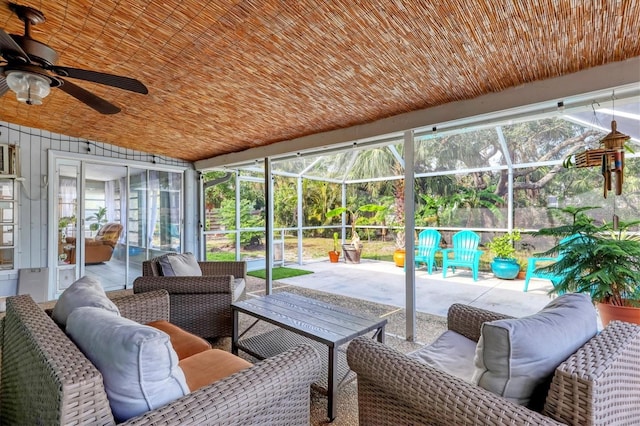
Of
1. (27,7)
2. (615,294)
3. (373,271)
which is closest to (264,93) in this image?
(27,7)

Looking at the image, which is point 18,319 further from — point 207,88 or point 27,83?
point 207,88

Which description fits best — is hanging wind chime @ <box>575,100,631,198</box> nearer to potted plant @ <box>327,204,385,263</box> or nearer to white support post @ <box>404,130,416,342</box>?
white support post @ <box>404,130,416,342</box>

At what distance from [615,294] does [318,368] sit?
297 cm

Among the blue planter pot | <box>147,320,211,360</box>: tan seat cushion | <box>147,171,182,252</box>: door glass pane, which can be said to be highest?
<box>147,171,182,252</box>: door glass pane

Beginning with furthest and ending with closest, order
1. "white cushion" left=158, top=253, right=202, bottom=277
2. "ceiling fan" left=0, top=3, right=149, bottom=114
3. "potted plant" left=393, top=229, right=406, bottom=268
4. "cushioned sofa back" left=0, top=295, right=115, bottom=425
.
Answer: "potted plant" left=393, top=229, right=406, bottom=268
"white cushion" left=158, top=253, right=202, bottom=277
"ceiling fan" left=0, top=3, right=149, bottom=114
"cushioned sofa back" left=0, top=295, right=115, bottom=425

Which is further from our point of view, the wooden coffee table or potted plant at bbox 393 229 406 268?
potted plant at bbox 393 229 406 268

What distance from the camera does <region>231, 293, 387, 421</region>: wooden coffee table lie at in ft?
6.82

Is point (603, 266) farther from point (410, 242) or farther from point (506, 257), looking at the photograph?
point (506, 257)

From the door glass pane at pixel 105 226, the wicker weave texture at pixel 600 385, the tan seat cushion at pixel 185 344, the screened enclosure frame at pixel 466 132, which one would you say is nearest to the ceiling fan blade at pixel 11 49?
the tan seat cushion at pixel 185 344

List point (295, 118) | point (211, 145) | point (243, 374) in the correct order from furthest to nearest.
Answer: point (211, 145), point (295, 118), point (243, 374)

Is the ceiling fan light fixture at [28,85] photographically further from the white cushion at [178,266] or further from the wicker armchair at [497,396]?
the wicker armchair at [497,396]

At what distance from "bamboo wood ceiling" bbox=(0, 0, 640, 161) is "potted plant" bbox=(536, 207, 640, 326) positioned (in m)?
1.56

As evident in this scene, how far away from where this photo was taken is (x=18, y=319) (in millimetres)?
1582

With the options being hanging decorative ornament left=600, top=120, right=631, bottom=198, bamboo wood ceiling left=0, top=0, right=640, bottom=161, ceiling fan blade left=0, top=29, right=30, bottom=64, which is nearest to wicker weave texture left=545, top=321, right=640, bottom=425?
hanging decorative ornament left=600, top=120, right=631, bottom=198
